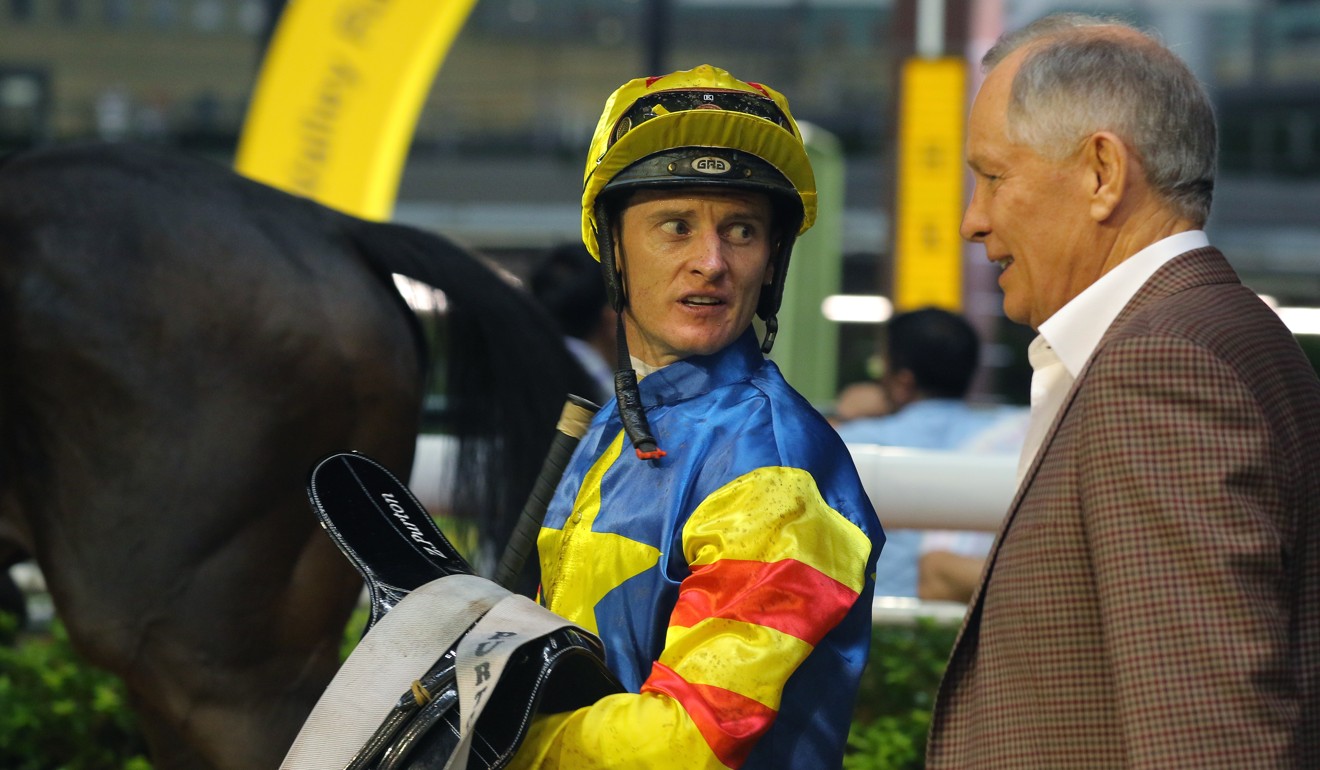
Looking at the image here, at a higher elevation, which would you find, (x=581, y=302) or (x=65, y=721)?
(x=581, y=302)

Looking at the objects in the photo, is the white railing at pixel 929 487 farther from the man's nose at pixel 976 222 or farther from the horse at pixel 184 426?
the man's nose at pixel 976 222

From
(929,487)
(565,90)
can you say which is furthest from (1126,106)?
(565,90)

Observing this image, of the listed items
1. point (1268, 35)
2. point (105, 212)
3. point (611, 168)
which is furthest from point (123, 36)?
point (611, 168)

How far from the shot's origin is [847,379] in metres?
11.4

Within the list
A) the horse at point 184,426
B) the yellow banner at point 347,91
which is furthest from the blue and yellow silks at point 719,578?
the yellow banner at point 347,91

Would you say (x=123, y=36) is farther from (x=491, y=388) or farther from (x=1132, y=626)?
(x=1132, y=626)

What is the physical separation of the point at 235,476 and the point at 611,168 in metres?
1.46

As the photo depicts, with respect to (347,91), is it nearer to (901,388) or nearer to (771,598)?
(901,388)

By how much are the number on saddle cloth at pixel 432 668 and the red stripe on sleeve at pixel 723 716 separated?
100mm

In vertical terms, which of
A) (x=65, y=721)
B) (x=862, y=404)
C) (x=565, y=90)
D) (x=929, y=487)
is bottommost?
(x=565, y=90)

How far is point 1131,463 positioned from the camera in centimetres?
120

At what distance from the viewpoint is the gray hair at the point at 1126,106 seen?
1.35 m

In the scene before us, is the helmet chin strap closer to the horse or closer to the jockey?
the jockey

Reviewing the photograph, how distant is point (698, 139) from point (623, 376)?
0.29 meters
